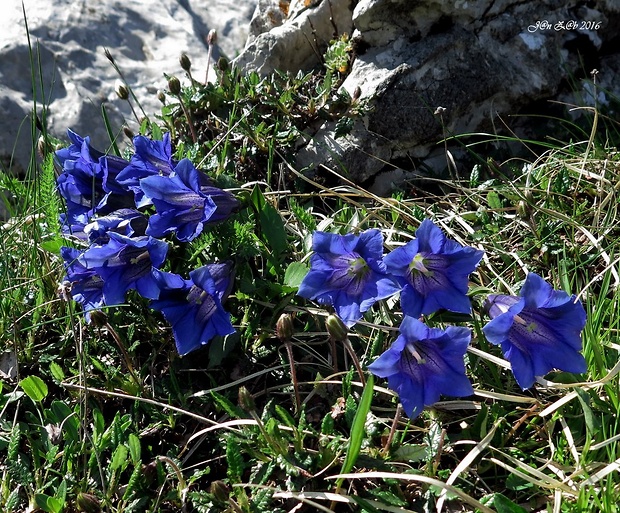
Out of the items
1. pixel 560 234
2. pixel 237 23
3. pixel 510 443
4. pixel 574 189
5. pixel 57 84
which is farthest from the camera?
pixel 237 23

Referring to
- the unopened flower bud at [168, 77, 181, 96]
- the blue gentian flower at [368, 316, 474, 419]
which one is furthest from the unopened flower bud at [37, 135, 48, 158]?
the blue gentian flower at [368, 316, 474, 419]

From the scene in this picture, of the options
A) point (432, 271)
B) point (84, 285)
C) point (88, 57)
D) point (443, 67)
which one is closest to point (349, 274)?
point (432, 271)

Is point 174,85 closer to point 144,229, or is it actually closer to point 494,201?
point 144,229

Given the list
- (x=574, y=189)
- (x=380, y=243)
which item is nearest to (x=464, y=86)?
(x=574, y=189)

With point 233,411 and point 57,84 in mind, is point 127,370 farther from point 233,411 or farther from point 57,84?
point 57,84

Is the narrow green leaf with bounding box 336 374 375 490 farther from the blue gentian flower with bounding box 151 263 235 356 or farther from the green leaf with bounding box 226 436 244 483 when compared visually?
the blue gentian flower with bounding box 151 263 235 356

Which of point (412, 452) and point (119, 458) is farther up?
point (119, 458)
